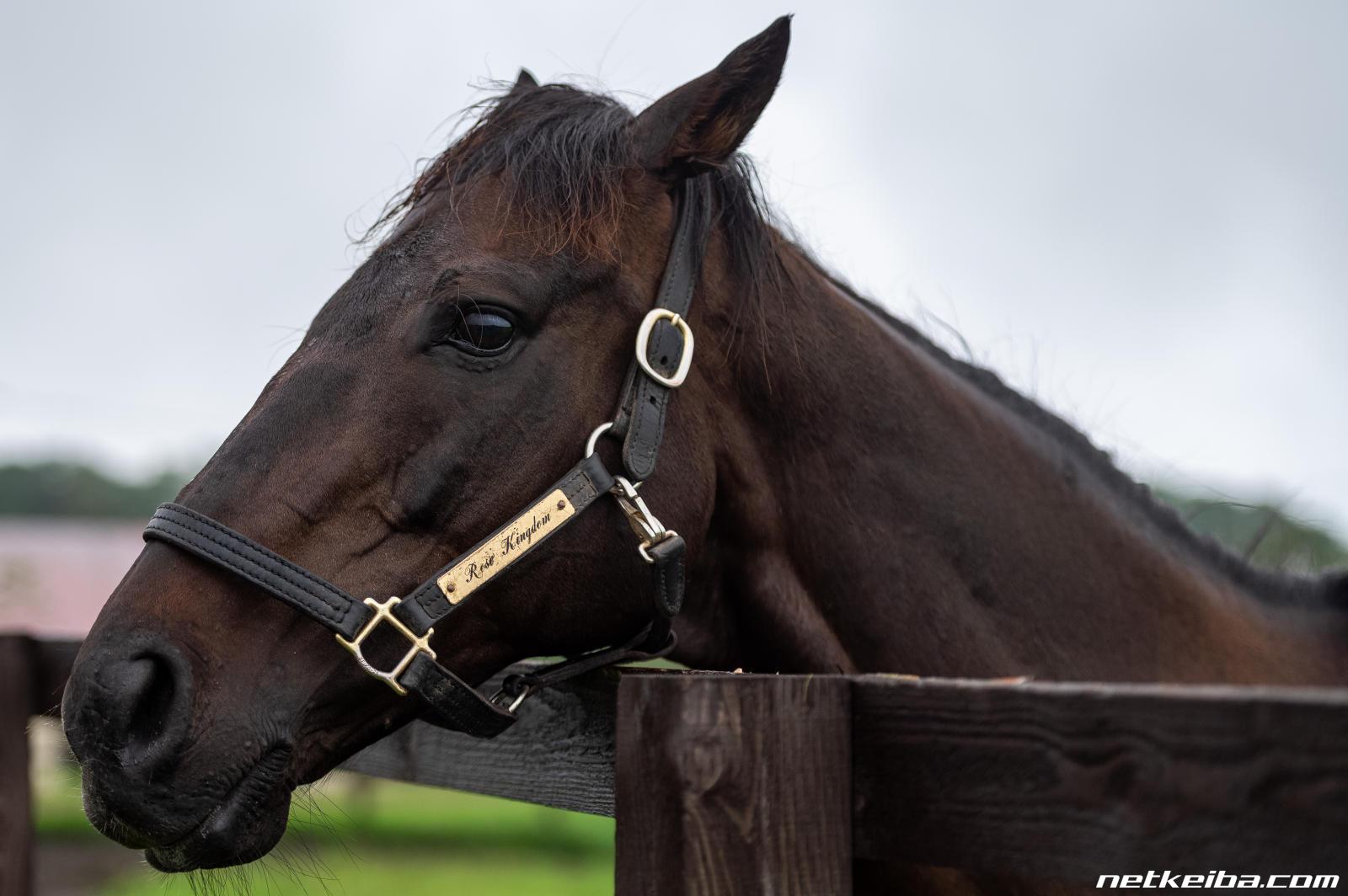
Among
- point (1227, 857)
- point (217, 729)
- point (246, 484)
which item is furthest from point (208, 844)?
point (1227, 857)

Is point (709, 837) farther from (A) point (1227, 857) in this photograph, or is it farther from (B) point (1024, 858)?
(A) point (1227, 857)

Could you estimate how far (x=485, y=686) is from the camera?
2969mm

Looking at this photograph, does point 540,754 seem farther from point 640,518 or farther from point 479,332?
point 479,332

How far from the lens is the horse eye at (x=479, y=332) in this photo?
236 cm

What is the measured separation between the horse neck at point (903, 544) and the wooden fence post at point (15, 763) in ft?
7.63

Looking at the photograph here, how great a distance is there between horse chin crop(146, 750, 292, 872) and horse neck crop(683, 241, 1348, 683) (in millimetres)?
997

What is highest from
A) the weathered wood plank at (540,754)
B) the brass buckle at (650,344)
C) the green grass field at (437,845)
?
the brass buckle at (650,344)

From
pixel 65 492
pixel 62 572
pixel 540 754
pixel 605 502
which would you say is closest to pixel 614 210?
pixel 605 502

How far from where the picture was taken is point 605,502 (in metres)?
2.38

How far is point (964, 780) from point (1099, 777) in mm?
192

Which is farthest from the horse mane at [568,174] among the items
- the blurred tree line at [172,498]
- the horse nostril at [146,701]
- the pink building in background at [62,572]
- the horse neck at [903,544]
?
the pink building in background at [62,572]

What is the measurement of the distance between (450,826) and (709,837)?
57.4 ft

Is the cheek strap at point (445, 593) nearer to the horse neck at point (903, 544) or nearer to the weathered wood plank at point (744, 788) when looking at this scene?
the horse neck at point (903, 544)

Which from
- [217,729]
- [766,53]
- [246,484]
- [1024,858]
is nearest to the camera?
[1024,858]
